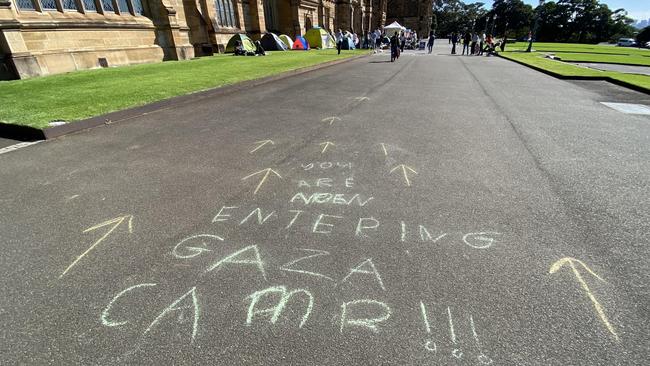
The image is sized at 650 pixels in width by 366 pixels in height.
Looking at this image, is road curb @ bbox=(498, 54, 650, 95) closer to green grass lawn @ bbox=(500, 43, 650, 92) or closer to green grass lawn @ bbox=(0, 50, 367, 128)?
green grass lawn @ bbox=(500, 43, 650, 92)

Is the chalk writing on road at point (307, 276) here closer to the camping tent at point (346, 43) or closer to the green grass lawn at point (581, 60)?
the green grass lawn at point (581, 60)

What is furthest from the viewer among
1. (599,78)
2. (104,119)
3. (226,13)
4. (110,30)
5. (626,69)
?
(226,13)

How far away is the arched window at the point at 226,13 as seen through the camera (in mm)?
27672

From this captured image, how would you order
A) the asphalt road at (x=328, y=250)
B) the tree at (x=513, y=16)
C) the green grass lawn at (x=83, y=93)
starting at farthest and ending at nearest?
the tree at (x=513, y=16), the green grass lawn at (x=83, y=93), the asphalt road at (x=328, y=250)

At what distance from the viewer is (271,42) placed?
99.3ft

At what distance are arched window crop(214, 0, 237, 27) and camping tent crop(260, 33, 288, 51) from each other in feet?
10.1

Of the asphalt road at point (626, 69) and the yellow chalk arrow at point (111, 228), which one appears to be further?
the asphalt road at point (626, 69)

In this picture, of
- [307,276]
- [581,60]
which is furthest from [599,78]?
[307,276]

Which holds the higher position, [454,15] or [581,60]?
[454,15]

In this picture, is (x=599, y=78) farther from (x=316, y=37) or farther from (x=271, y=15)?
(x=271, y=15)

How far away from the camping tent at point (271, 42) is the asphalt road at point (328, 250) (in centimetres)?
2747

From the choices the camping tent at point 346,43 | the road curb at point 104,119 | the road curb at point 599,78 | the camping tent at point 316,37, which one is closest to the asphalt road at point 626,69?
the road curb at point 599,78

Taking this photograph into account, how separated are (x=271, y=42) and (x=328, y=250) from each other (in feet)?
103

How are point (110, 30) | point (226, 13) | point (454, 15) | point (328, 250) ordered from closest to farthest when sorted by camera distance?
point (328, 250) → point (110, 30) → point (226, 13) → point (454, 15)
